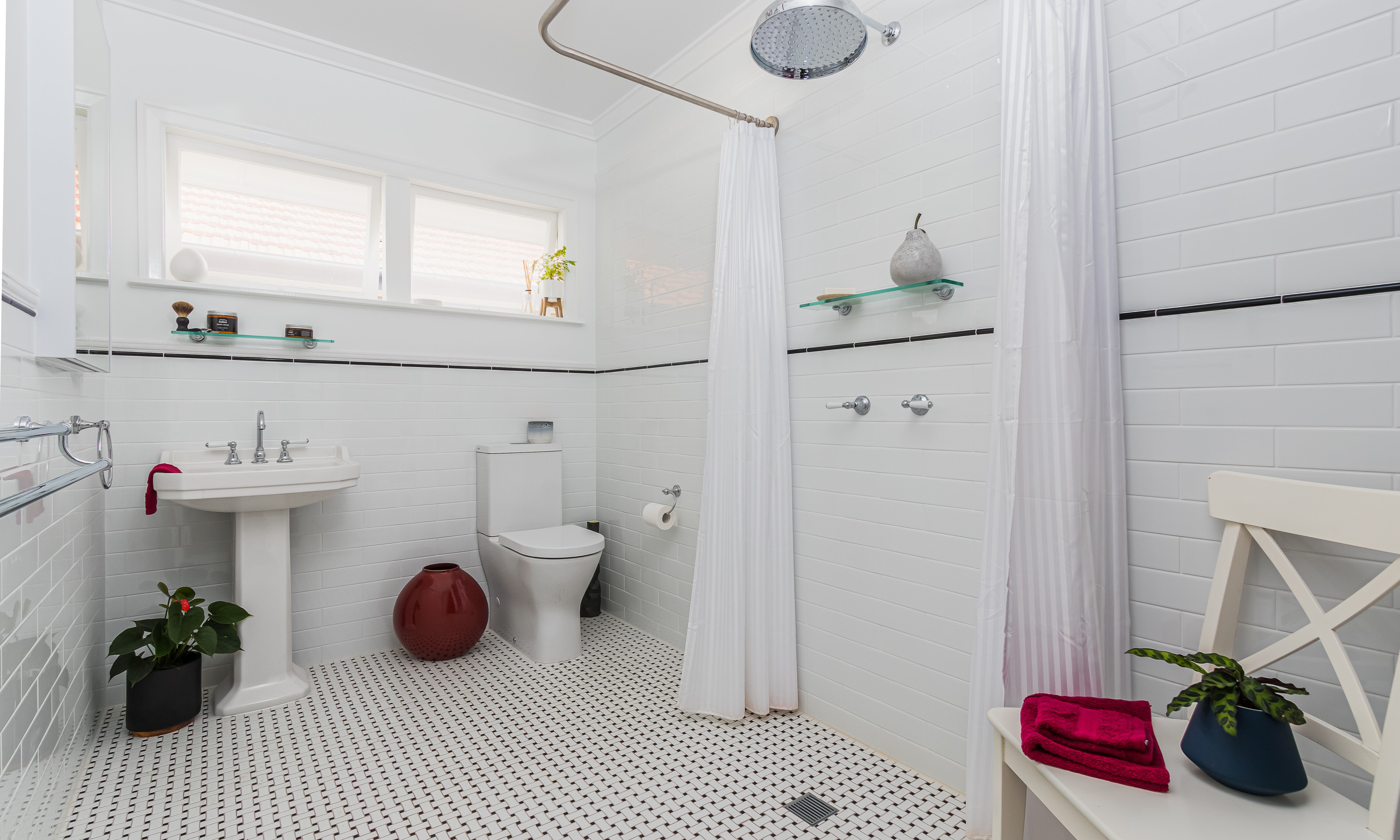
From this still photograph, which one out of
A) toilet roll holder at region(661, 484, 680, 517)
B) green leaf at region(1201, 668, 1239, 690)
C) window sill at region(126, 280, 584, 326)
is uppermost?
window sill at region(126, 280, 584, 326)

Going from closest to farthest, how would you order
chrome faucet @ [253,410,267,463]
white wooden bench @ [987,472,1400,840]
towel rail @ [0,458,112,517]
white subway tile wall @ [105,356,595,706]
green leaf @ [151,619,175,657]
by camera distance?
1. towel rail @ [0,458,112,517]
2. white wooden bench @ [987,472,1400,840]
3. green leaf @ [151,619,175,657]
4. white subway tile wall @ [105,356,595,706]
5. chrome faucet @ [253,410,267,463]

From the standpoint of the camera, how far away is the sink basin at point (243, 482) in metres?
2.09

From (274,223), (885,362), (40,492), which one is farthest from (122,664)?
(885,362)

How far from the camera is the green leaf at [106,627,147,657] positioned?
2016mm

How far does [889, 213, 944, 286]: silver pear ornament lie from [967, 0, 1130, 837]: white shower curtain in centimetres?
26

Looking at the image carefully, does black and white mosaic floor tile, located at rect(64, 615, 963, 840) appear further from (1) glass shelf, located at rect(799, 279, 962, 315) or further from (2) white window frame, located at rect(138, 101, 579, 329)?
(2) white window frame, located at rect(138, 101, 579, 329)

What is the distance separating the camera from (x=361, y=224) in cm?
300

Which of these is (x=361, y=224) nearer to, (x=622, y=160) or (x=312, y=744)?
(x=622, y=160)

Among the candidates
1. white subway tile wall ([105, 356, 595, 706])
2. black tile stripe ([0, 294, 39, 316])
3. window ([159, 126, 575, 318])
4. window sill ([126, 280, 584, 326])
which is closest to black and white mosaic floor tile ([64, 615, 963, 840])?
white subway tile wall ([105, 356, 595, 706])

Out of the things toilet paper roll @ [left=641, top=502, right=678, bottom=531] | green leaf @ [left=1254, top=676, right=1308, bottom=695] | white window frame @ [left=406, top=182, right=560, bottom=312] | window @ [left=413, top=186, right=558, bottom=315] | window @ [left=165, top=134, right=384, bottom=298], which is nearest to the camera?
green leaf @ [left=1254, top=676, right=1308, bottom=695]

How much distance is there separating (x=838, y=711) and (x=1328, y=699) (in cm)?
126

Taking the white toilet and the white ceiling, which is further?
the white toilet

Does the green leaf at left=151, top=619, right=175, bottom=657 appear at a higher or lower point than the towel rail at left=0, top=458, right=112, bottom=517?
lower

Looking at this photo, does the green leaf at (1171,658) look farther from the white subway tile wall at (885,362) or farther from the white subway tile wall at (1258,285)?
the white subway tile wall at (885,362)
